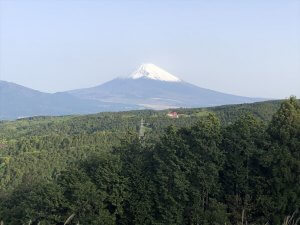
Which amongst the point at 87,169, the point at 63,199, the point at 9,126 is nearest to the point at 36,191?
the point at 63,199

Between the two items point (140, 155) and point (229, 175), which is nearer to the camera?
point (229, 175)

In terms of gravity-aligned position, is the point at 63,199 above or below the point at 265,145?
below

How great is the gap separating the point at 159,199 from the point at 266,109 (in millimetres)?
47886

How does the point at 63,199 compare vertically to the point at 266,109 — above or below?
below

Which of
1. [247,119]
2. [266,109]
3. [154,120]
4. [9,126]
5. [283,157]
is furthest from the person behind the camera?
[9,126]

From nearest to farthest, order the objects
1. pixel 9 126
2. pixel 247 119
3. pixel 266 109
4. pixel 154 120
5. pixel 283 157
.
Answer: pixel 283 157 → pixel 247 119 → pixel 266 109 → pixel 154 120 → pixel 9 126

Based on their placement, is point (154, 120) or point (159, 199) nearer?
point (159, 199)

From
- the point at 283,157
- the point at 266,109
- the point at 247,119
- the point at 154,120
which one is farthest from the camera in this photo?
the point at 154,120

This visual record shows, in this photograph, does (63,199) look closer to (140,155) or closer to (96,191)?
(96,191)

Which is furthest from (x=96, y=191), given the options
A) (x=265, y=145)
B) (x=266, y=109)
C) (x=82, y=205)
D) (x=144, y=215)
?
(x=266, y=109)

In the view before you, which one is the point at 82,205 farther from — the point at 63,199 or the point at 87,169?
the point at 87,169

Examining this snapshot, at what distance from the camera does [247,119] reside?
71.5ft

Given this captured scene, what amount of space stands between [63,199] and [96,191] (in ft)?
5.27

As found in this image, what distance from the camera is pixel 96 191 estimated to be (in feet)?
65.4
